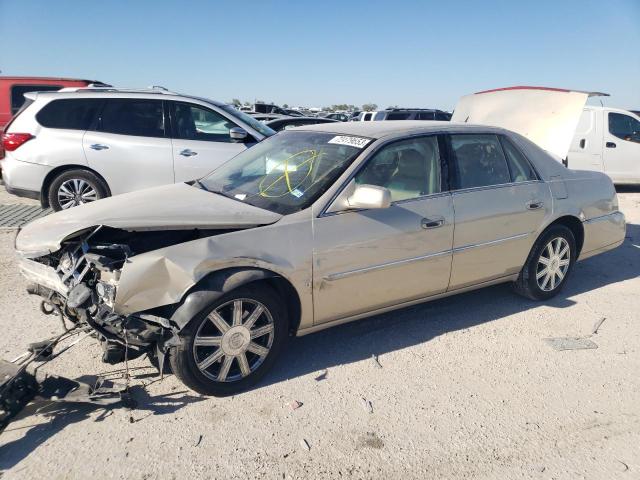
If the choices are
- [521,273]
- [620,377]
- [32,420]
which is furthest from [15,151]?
[620,377]

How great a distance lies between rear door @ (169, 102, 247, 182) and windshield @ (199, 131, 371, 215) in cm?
253

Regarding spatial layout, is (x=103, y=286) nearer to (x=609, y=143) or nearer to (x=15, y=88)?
(x=15, y=88)

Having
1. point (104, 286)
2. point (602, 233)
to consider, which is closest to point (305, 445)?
point (104, 286)

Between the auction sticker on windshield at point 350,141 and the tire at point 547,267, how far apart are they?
74.6 inches

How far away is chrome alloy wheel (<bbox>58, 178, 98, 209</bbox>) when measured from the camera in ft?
21.6

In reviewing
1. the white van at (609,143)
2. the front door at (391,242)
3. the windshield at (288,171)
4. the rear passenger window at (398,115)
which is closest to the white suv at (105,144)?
the windshield at (288,171)

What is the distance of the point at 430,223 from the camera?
3584 mm

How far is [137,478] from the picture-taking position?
93.8 inches

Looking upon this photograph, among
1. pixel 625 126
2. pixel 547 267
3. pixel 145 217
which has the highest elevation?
pixel 145 217

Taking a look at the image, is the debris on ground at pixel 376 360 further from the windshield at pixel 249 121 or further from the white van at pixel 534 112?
the windshield at pixel 249 121

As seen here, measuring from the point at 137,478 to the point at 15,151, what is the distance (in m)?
5.69

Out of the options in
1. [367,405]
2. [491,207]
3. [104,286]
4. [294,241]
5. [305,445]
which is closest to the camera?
[305,445]

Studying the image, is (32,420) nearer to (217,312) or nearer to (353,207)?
(217,312)

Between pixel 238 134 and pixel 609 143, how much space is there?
810 centimetres
